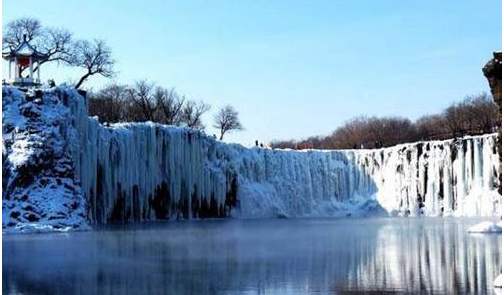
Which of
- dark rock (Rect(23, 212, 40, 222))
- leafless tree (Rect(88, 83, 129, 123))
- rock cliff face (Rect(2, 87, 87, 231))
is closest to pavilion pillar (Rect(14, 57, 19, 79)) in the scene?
rock cliff face (Rect(2, 87, 87, 231))

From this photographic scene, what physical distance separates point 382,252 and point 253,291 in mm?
6317

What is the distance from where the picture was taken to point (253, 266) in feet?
42.6

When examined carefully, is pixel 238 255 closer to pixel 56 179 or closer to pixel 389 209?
pixel 56 179

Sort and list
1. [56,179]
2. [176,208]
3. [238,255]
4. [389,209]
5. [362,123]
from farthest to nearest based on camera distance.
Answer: [362,123] < [389,209] < [176,208] < [56,179] < [238,255]

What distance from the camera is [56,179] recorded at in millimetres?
29172

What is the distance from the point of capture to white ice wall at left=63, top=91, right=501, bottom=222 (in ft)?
115

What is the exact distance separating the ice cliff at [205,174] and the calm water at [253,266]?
31.6 ft

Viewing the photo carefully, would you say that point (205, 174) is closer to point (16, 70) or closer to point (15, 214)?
point (16, 70)

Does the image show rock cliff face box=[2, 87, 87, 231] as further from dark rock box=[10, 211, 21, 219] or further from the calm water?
the calm water

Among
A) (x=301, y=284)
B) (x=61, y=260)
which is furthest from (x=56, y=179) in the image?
(x=301, y=284)

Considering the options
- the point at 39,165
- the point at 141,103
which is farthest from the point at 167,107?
the point at 39,165

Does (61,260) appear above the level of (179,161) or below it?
below

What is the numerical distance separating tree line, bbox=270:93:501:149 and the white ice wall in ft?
49.0

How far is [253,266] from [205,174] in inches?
1139
